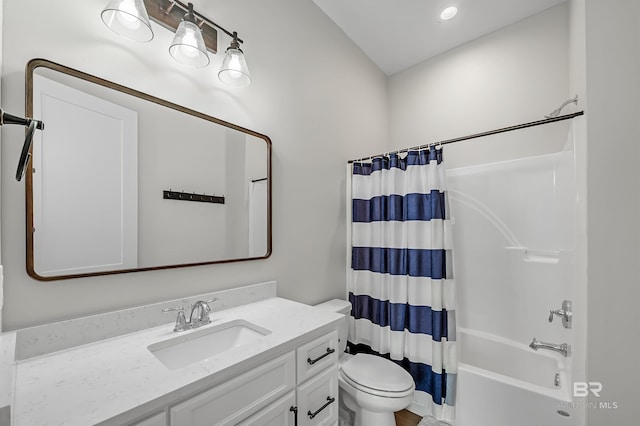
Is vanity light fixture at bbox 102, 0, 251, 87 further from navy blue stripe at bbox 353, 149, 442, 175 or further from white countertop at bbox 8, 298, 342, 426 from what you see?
white countertop at bbox 8, 298, 342, 426

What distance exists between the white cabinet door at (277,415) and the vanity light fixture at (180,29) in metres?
1.46

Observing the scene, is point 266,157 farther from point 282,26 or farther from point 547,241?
point 547,241

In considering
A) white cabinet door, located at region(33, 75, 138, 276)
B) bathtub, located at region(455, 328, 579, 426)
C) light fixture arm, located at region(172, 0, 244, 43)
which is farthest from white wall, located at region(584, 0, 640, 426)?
white cabinet door, located at region(33, 75, 138, 276)

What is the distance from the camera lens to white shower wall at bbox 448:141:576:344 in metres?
1.94

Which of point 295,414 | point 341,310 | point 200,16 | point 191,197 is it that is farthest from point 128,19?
point 341,310

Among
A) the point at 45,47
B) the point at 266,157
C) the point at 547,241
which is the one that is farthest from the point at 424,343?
the point at 45,47

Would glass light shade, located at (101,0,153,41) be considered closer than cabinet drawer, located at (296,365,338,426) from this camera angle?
Yes

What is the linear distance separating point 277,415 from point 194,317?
524 millimetres

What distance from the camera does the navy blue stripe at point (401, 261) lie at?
69.4 inches

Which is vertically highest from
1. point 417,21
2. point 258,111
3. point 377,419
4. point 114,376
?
point 417,21

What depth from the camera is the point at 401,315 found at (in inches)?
75.1

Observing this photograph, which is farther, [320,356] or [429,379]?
[429,379]

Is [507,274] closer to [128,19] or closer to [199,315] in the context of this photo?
[199,315]

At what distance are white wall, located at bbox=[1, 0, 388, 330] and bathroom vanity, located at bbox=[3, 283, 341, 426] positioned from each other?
0.19 m
